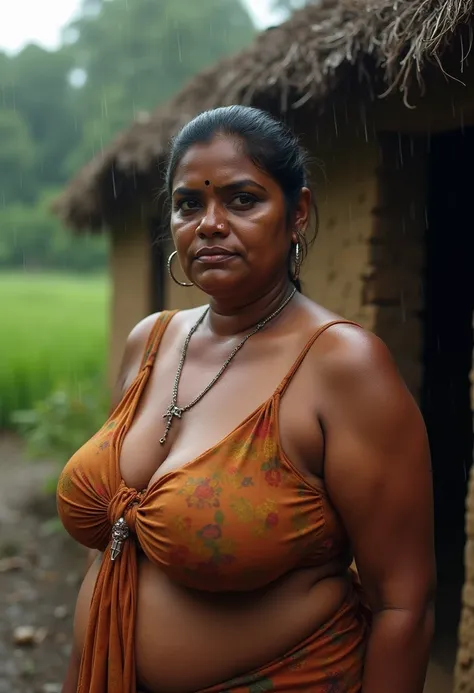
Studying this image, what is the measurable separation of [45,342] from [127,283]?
8.13 metres

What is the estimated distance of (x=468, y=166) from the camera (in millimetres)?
5184

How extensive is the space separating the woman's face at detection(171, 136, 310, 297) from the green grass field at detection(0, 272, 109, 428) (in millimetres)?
6644

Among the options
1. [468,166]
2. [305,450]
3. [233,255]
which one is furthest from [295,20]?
[305,450]

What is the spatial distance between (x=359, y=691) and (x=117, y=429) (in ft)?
2.60

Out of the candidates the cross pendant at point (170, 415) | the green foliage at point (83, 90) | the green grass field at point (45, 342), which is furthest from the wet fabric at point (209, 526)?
the green foliage at point (83, 90)

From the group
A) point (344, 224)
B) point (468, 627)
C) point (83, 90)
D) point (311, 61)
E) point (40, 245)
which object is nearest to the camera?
point (468, 627)

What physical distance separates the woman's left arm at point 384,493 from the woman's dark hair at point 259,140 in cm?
41

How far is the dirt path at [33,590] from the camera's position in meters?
A: 4.67

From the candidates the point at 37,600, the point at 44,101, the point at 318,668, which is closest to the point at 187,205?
the point at 318,668

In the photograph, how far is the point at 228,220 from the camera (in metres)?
1.74

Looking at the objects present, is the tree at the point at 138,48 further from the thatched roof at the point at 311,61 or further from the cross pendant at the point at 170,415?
the cross pendant at the point at 170,415

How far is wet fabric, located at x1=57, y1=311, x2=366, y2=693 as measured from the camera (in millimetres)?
1590

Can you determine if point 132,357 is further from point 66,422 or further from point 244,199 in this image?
point 66,422

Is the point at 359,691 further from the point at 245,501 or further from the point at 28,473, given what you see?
the point at 28,473
